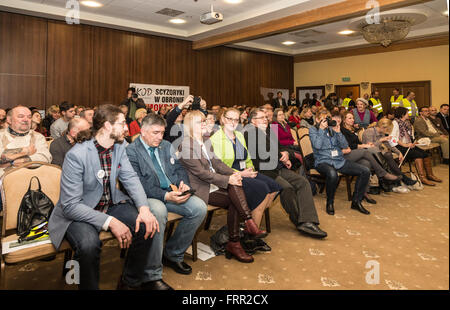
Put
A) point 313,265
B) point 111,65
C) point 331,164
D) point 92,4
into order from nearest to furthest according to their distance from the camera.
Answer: point 313,265
point 331,164
point 92,4
point 111,65

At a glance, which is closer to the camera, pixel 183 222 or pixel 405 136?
pixel 183 222

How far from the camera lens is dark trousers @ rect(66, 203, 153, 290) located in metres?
1.89

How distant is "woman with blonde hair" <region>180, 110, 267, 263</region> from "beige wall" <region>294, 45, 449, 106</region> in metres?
8.81

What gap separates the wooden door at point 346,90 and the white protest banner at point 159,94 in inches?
247

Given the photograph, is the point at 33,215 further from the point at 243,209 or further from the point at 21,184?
the point at 243,209

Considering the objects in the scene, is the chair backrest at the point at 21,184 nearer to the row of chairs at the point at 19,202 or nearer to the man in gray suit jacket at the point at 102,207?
the row of chairs at the point at 19,202

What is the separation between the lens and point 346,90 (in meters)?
12.7

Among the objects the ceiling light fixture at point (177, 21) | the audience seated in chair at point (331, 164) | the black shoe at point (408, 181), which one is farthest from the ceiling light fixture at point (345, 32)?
the audience seated in chair at point (331, 164)

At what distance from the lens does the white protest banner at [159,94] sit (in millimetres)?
9398

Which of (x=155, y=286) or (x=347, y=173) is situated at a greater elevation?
(x=347, y=173)

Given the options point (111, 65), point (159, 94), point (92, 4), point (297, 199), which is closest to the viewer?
point (297, 199)

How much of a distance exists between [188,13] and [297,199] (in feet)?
19.9

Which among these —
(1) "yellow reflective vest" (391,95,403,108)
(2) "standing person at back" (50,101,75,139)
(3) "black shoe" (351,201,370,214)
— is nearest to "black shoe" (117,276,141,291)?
(3) "black shoe" (351,201,370,214)

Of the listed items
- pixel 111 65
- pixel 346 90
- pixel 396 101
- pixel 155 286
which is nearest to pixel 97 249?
pixel 155 286
